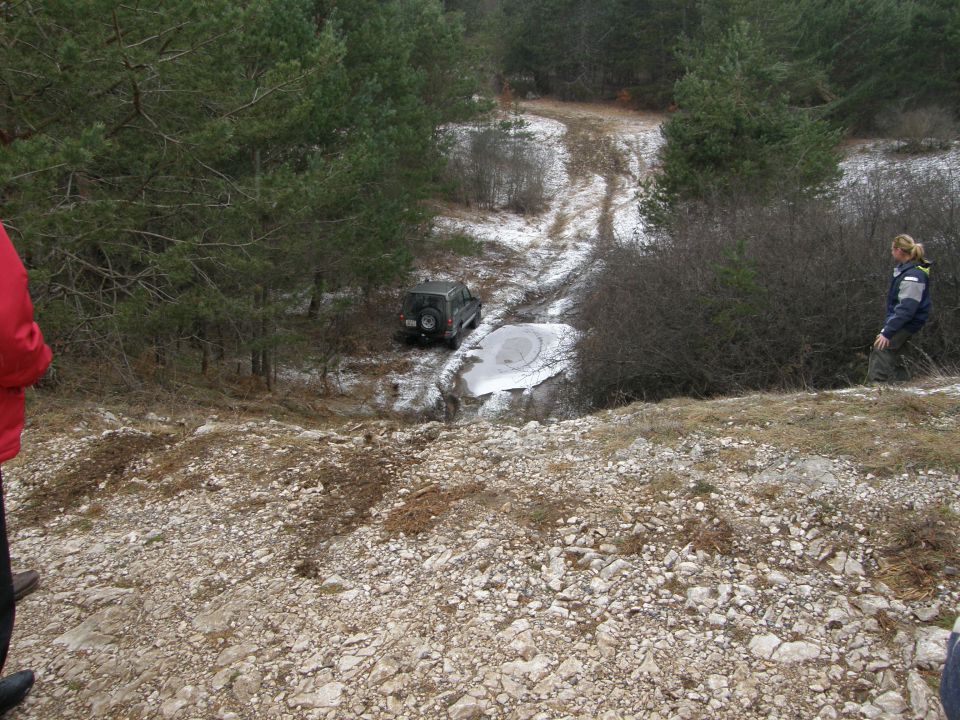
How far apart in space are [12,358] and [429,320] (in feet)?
45.2

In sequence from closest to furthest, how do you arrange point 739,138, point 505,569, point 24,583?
point 24,583 → point 505,569 → point 739,138

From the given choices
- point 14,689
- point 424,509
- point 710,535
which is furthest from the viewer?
point 424,509

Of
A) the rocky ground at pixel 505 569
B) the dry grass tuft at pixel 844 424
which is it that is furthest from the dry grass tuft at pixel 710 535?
the dry grass tuft at pixel 844 424

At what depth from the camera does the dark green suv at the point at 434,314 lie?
16.2 metres

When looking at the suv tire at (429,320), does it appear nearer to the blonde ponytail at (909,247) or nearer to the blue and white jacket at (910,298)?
the blue and white jacket at (910,298)

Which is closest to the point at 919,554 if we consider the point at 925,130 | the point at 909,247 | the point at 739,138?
the point at 909,247

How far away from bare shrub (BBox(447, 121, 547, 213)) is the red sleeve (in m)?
27.8

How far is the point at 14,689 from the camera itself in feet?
10.3

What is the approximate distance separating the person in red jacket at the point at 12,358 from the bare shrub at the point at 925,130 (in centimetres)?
3639

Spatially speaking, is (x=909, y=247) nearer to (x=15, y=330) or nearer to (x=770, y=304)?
(x=770, y=304)

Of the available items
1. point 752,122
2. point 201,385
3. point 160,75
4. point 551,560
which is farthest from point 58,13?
point 752,122

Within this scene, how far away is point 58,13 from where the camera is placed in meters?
7.14

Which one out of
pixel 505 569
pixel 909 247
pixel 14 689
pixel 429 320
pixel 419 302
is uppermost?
pixel 909 247

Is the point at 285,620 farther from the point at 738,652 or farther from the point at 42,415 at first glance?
the point at 42,415
